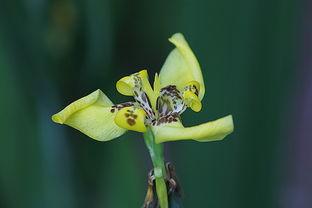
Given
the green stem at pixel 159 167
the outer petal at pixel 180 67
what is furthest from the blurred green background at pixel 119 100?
the green stem at pixel 159 167

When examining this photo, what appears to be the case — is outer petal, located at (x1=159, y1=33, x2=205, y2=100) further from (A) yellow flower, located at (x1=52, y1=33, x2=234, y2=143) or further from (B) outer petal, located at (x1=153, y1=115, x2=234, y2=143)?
(B) outer petal, located at (x1=153, y1=115, x2=234, y2=143)

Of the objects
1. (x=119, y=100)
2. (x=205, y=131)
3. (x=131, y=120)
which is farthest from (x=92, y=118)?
(x=119, y=100)

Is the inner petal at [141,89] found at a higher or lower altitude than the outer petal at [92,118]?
higher

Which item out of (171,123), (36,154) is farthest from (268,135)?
(171,123)

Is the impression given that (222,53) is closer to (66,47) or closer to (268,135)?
(268,135)

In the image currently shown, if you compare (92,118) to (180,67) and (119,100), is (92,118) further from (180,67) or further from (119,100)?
(119,100)

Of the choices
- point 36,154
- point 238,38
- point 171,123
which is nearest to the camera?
point 171,123

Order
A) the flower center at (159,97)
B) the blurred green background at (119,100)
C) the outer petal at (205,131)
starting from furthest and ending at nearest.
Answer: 1. the blurred green background at (119,100)
2. the flower center at (159,97)
3. the outer petal at (205,131)

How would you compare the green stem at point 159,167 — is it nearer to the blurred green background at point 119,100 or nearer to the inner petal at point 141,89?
the inner petal at point 141,89
